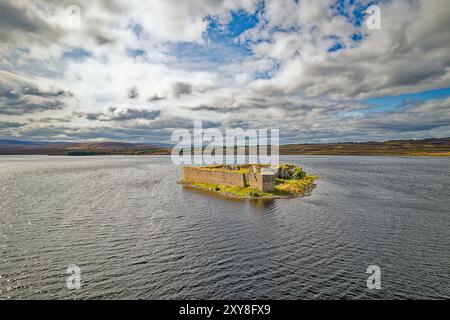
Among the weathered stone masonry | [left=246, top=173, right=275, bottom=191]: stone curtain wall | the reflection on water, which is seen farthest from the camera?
the weathered stone masonry

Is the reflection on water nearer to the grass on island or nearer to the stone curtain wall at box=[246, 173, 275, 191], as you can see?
the grass on island

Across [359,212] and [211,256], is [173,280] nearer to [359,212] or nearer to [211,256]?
[211,256]

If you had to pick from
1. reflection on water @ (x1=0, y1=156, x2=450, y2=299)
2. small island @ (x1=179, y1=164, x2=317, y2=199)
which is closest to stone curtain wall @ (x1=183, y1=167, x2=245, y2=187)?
small island @ (x1=179, y1=164, x2=317, y2=199)

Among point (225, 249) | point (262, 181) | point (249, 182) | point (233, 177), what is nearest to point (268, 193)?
point (262, 181)

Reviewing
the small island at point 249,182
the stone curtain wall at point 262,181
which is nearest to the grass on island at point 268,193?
the small island at point 249,182

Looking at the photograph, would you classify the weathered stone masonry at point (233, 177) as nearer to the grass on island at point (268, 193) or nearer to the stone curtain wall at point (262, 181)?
the stone curtain wall at point (262, 181)

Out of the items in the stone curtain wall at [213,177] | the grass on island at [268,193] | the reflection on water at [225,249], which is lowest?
the reflection on water at [225,249]
